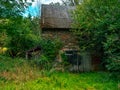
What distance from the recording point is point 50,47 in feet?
75.1

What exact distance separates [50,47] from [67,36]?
7.34ft

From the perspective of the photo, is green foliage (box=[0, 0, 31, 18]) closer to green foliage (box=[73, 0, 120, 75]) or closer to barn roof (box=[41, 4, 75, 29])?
barn roof (box=[41, 4, 75, 29])

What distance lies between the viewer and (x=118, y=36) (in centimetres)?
1842

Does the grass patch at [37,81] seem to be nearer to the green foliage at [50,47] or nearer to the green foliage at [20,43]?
the green foliage at [50,47]

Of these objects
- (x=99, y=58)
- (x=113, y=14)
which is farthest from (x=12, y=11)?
(x=113, y=14)

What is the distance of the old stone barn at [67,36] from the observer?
76.7 ft

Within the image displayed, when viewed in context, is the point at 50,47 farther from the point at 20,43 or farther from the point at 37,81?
the point at 20,43

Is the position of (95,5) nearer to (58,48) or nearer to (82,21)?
(82,21)

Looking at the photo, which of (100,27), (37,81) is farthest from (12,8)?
(37,81)

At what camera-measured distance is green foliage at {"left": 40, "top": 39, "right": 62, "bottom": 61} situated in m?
22.9

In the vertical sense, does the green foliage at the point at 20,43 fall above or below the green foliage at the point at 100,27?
below

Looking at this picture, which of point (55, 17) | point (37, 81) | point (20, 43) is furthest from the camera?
point (20, 43)

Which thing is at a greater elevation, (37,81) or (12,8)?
(12,8)

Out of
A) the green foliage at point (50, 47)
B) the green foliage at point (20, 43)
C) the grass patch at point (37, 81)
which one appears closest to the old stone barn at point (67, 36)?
the green foliage at point (50, 47)
